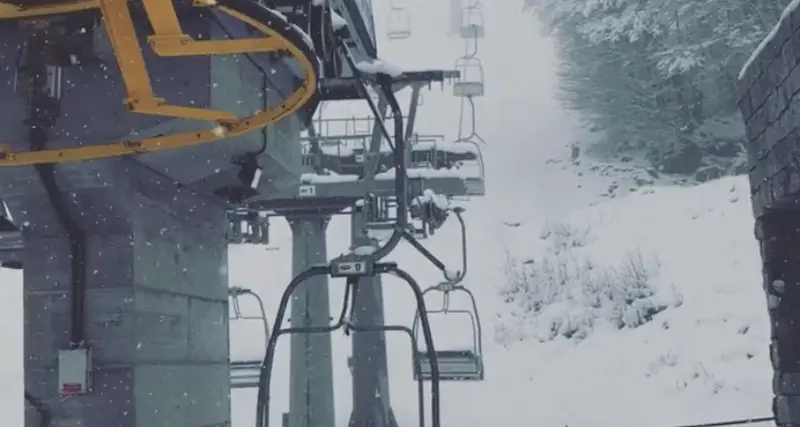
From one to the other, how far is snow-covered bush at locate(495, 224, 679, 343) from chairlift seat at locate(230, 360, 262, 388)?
771cm

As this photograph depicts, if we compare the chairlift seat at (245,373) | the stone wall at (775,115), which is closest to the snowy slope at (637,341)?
the chairlift seat at (245,373)

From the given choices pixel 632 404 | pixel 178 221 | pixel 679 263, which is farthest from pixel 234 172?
pixel 679 263

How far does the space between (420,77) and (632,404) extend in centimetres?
812

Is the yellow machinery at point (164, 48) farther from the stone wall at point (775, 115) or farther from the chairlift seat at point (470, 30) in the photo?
the chairlift seat at point (470, 30)

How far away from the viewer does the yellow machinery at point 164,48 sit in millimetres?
3131

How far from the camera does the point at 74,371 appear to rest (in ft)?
14.2

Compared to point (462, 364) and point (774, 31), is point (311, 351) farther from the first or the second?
point (774, 31)

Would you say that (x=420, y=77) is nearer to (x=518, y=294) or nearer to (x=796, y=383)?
(x=796, y=383)

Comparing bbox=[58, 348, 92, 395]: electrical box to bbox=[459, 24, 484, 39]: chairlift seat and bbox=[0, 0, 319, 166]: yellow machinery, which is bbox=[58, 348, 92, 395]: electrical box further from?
bbox=[459, 24, 484, 39]: chairlift seat

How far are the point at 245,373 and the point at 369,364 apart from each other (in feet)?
8.52

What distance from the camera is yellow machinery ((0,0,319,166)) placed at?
3.13m

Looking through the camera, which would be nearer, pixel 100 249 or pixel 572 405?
pixel 100 249

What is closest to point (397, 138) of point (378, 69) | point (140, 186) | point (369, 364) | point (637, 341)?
point (378, 69)

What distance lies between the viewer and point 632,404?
12.1 meters
